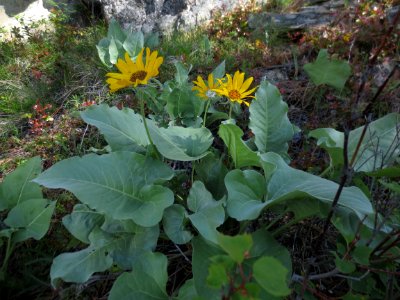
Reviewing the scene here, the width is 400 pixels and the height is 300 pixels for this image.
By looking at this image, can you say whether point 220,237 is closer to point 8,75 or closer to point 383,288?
point 383,288

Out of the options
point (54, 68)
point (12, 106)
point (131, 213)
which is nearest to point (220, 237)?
point (131, 213)

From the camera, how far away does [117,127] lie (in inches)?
67.2

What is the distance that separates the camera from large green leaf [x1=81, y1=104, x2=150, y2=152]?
167cm

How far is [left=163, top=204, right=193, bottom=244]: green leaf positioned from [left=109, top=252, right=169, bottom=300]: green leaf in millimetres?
151

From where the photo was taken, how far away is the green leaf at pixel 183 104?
84.7 inches

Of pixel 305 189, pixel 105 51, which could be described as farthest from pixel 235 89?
pixel 105 51

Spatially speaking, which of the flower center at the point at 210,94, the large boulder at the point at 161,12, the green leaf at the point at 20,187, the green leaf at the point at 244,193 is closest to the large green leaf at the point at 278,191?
the green leaf at the point at 244,193

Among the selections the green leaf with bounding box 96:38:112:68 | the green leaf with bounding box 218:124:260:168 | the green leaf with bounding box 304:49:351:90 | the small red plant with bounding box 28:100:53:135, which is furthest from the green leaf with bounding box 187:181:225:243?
the green leaf with bounding box 96:38:112:68

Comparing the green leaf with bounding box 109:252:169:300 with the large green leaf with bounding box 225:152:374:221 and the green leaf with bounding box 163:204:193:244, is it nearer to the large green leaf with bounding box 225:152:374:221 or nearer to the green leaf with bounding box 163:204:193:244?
the green leaf with bounding box 163:204:193:244

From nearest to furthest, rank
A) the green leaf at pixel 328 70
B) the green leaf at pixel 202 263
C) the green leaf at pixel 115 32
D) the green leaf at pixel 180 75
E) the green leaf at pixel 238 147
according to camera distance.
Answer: the green leaf at pixel 202 263 → the green leaf at pixel 238 147 → the green leaf at pixel 328 70 → the green leaf at pixel 180 75 → the green leaf at pixel 115 32

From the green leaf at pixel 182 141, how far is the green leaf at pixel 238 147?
10cm

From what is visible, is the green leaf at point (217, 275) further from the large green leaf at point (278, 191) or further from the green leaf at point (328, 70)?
the green leaf at point (328, 70)

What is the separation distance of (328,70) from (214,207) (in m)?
1.29

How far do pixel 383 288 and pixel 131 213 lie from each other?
1.00 metres
